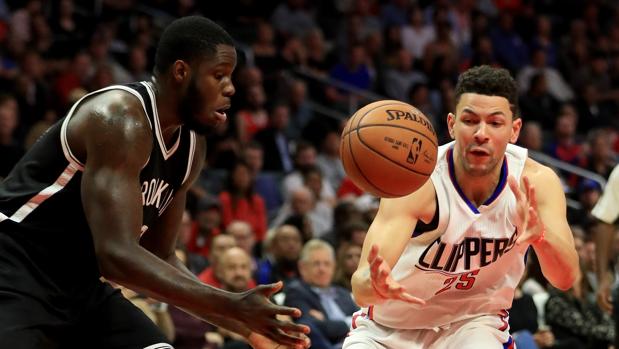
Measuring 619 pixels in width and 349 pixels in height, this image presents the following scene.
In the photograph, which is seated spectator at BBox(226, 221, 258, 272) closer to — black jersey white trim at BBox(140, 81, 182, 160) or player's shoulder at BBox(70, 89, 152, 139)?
black jersey white trim at BBox(140, 81, 182, 160)

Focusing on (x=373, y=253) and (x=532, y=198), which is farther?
(x=532, y=198)

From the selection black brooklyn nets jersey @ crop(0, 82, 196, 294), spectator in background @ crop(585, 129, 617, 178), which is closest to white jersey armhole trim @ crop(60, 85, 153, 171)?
black brooklyn nets jersey @ crop(0, 82, 196, 294)

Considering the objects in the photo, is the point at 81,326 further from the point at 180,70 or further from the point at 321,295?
the point at 321,295

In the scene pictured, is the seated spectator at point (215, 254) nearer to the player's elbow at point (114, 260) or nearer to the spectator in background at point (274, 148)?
the spectator in background at point (274, 148)

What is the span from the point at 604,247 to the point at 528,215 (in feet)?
10.1

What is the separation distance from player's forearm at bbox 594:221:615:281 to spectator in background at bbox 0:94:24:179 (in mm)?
4951

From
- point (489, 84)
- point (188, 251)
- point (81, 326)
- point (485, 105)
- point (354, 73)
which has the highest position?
point (354, 73)

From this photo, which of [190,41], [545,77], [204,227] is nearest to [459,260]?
[190,41]

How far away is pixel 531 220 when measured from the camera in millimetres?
4305

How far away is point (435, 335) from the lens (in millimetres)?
4863

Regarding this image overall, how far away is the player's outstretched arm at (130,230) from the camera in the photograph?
315cm

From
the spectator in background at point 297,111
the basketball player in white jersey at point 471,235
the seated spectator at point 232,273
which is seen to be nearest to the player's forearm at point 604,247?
the basketball player in white jersey at point 471,235

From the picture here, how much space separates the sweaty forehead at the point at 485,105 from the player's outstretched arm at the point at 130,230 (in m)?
1.66

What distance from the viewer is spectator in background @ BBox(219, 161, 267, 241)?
1018 cm
